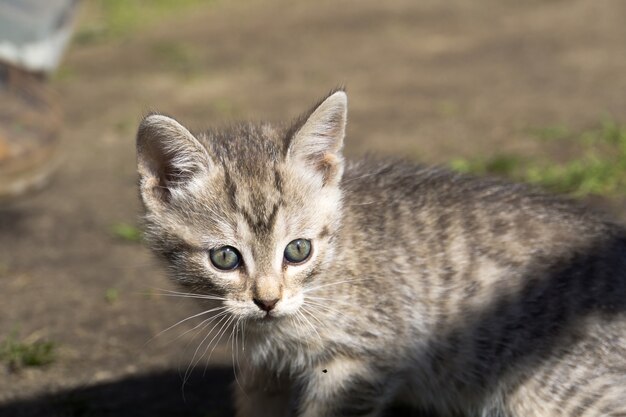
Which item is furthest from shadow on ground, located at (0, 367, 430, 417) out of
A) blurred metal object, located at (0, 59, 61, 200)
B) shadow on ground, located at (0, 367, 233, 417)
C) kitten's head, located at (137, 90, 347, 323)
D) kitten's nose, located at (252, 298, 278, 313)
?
blurred metal object, located at (0, 59, 61, 200)

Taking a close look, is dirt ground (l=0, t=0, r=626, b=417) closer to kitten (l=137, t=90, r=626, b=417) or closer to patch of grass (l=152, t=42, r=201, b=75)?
patch of grass (l=152, t=42, r=201, b=75)

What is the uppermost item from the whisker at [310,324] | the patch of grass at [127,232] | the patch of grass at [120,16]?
the patch of grass at [120,16]

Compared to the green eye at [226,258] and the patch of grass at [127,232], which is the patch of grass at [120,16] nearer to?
the patch of grass at [127,232]

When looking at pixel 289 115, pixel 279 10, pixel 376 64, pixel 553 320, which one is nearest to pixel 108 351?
pixel 553 320

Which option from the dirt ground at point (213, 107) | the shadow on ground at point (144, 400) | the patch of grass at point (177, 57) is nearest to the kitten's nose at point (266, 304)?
the dirt ground at point (213, 107)

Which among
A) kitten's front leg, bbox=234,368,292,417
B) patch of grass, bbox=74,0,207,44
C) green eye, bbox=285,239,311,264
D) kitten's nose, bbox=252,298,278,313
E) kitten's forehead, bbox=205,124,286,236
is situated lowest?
kitten's front leg, bbox=234,368,292,417

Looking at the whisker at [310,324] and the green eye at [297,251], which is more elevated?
the green eye at [297,251]
